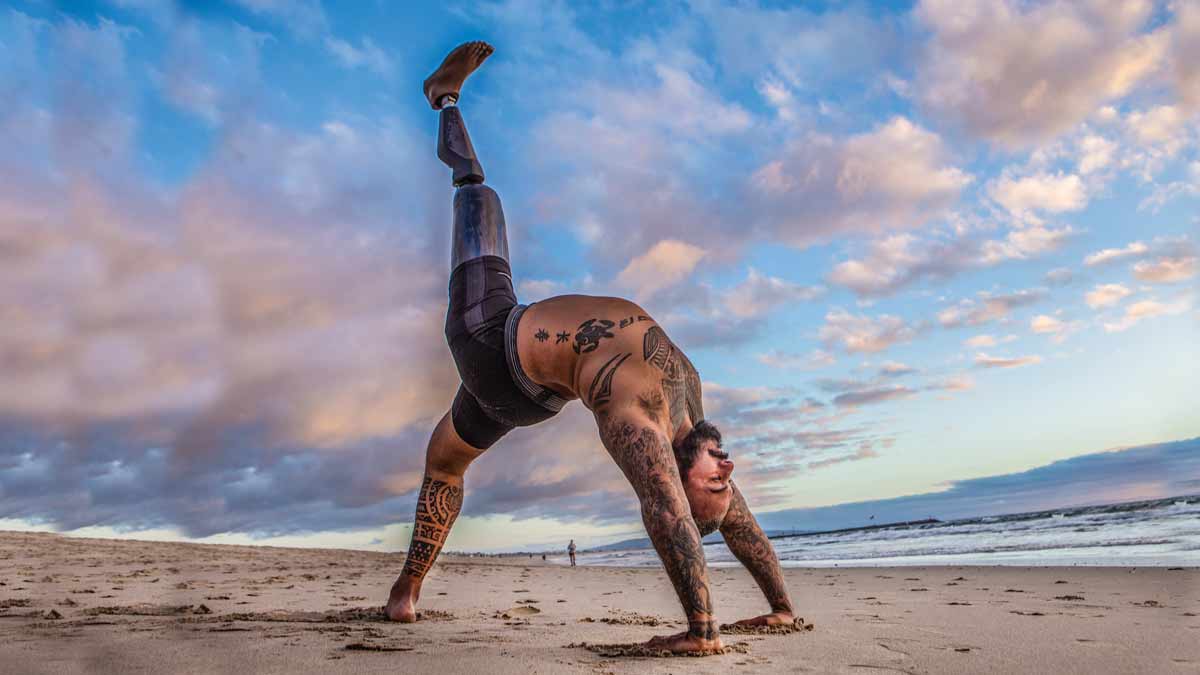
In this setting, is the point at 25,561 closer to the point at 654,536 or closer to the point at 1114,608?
the point at 654,536

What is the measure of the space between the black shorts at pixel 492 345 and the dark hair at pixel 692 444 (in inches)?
24.7

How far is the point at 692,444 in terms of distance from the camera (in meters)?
3.21

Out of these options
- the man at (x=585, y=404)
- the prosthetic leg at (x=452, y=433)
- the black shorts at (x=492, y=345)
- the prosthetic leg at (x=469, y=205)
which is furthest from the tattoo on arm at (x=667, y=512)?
the prosthetic leg at (x=469, y=205)

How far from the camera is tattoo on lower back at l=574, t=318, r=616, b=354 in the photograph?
3.04 m

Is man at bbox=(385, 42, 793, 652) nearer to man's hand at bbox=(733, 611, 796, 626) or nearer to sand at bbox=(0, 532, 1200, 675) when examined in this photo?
man's hand at bbox=(733, 611, 796, 626)

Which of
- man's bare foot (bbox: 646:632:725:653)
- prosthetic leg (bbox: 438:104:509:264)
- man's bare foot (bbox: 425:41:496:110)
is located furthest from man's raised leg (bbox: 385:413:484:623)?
man's bare foot (bbox: 425:41:496:110)

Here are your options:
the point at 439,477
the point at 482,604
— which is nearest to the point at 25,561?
the point at 482,604

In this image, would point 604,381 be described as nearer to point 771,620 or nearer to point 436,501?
point 771,620

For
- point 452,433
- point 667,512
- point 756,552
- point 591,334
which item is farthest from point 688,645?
point 452,433

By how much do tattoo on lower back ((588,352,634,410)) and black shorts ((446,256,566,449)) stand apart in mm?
486

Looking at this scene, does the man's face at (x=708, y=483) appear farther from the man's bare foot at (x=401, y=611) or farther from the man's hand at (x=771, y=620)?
the man's bare foot at (x=401, y=611)

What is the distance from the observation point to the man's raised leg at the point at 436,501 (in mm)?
4047

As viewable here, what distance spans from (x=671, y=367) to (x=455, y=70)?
2.63 meters

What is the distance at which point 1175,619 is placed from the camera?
3.83 metres
